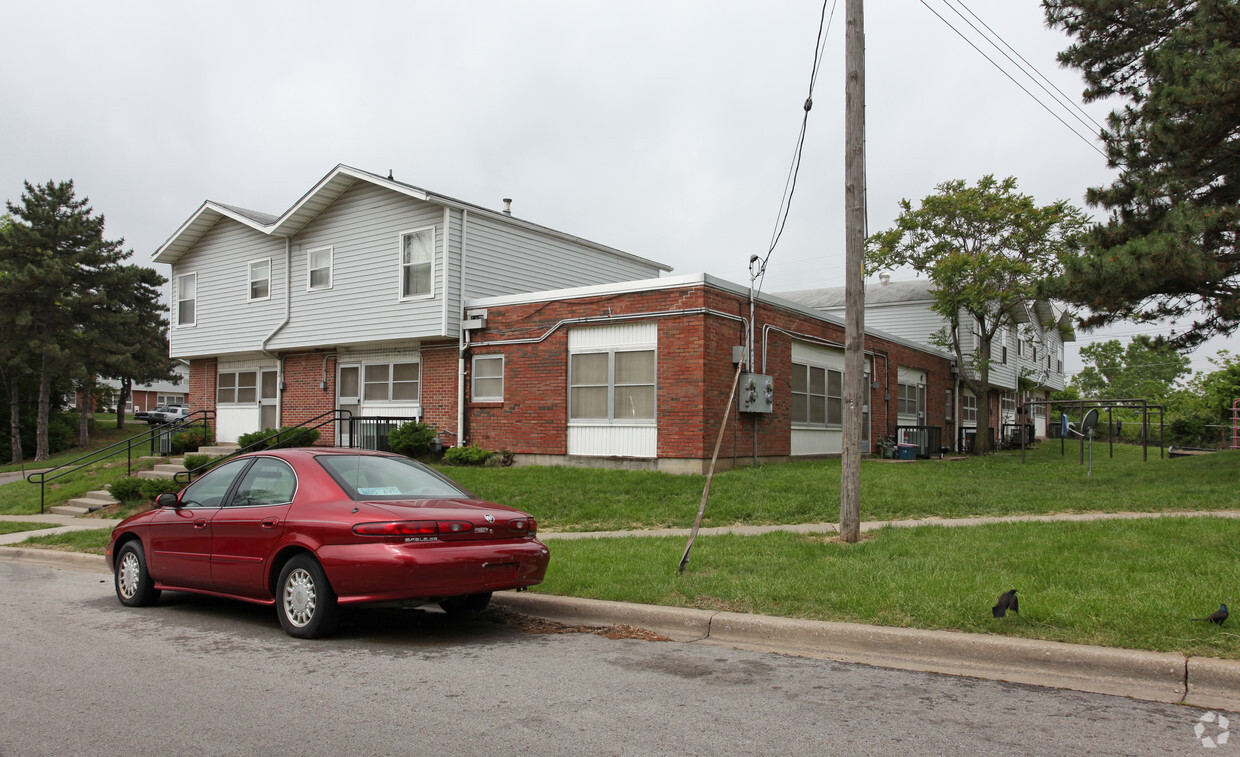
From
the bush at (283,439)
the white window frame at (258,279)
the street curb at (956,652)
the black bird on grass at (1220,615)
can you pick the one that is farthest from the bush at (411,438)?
the black bird on grass at (1220,615)

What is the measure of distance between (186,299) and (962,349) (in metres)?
25.1

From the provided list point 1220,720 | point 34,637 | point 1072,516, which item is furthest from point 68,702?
point 1072,516

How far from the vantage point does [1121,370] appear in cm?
7619

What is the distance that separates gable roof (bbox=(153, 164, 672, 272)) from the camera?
18.8 m

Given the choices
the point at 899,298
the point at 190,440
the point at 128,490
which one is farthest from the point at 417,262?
the point at 899,298

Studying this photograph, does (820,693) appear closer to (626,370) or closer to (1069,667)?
(1069,667)

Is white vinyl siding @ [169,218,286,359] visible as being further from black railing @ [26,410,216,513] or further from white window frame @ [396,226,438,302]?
white window frame @ [396,226,438,302]

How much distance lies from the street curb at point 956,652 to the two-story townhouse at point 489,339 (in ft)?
27.2

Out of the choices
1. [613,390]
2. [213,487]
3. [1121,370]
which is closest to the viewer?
[213,487]

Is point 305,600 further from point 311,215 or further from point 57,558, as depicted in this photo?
point 311,215

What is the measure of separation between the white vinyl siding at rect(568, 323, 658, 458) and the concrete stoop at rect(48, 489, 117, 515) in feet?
30.0

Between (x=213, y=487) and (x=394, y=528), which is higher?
(x=213, y=487)

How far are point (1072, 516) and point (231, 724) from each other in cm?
1057
